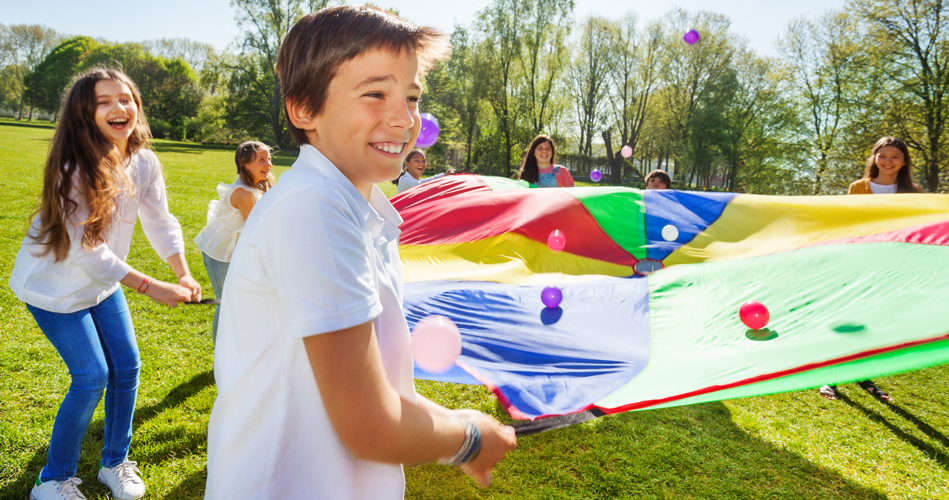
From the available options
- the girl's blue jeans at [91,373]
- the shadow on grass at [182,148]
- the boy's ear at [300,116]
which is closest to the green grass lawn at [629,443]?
the girl's blue jeans at [91,373]

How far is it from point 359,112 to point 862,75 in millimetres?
23782

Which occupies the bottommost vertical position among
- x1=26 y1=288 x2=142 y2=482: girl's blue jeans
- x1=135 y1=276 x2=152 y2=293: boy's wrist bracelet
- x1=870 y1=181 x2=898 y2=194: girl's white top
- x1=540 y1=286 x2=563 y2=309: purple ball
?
x1=26 y1=288 x2=142 y2=482: girl's blue jeans

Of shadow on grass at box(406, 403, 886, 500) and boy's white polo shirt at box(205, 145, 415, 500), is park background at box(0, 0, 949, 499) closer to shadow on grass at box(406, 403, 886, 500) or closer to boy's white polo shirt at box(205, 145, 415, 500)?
shadow on grass at box(406, 403, 886, 500)

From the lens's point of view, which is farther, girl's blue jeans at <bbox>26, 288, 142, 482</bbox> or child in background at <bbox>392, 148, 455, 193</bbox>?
child in background at <bbox>392, 148, 455, 193</bbox>

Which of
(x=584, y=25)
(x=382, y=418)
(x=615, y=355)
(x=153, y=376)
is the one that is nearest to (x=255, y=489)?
(x=382, y=418)

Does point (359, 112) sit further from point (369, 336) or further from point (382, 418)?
point (382, 418)

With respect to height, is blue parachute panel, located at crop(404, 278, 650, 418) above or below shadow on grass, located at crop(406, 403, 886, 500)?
above

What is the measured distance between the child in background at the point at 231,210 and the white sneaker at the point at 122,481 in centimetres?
110

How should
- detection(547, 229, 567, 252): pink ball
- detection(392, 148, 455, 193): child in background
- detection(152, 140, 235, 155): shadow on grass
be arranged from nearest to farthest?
detection(547, 229, 567, 252): pink ball < detection(392, 148, 455, 193): child in background < detection(152, 140, 235, 155): shadow on grass

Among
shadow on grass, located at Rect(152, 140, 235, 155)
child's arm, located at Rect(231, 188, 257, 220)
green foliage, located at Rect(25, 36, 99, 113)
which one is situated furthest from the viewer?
green foliage, located at Rect(25, 36, 99, 113)

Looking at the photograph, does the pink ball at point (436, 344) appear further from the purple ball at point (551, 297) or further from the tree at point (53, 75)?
the tree at point (53, 75)

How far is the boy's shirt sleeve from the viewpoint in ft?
2.43

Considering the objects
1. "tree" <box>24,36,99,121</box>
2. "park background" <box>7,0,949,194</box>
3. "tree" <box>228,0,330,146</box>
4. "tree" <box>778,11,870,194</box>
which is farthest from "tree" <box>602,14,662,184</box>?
"tree" <box>24,36,99,121</box>

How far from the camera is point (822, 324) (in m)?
2.17
